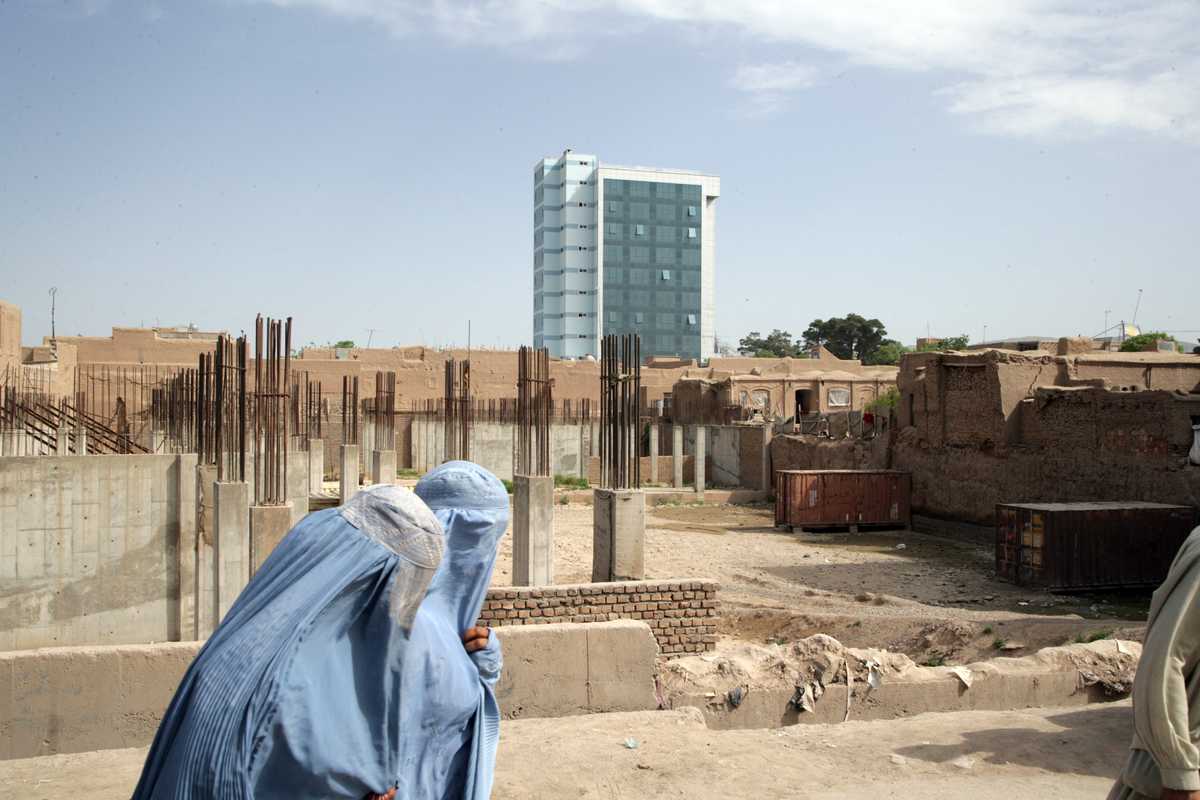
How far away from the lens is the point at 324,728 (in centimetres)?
174

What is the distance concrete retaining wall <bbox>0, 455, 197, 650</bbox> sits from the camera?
9.68 metres

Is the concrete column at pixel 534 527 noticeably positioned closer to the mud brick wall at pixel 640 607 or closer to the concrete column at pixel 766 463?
the mud brick wall at pixel 640 607

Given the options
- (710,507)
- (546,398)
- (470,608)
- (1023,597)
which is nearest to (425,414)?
(710,507)

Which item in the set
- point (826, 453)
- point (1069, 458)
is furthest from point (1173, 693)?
point (826, 453)

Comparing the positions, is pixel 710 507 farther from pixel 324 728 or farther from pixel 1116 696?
pixel 324 728

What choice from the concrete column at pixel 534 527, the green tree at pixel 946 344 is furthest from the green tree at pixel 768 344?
the concrete column at pixel 534 527

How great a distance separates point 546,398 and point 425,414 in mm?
18853

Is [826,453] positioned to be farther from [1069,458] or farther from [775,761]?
[775,761]

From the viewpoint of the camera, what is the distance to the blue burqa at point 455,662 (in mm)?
2051

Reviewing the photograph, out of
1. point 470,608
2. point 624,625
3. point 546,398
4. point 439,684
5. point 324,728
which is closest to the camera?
point 324,728

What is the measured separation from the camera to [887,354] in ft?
200

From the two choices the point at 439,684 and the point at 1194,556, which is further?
the point at 1194,556

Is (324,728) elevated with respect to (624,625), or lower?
elevated

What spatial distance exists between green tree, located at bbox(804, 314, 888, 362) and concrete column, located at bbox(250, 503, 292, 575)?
211 ft
